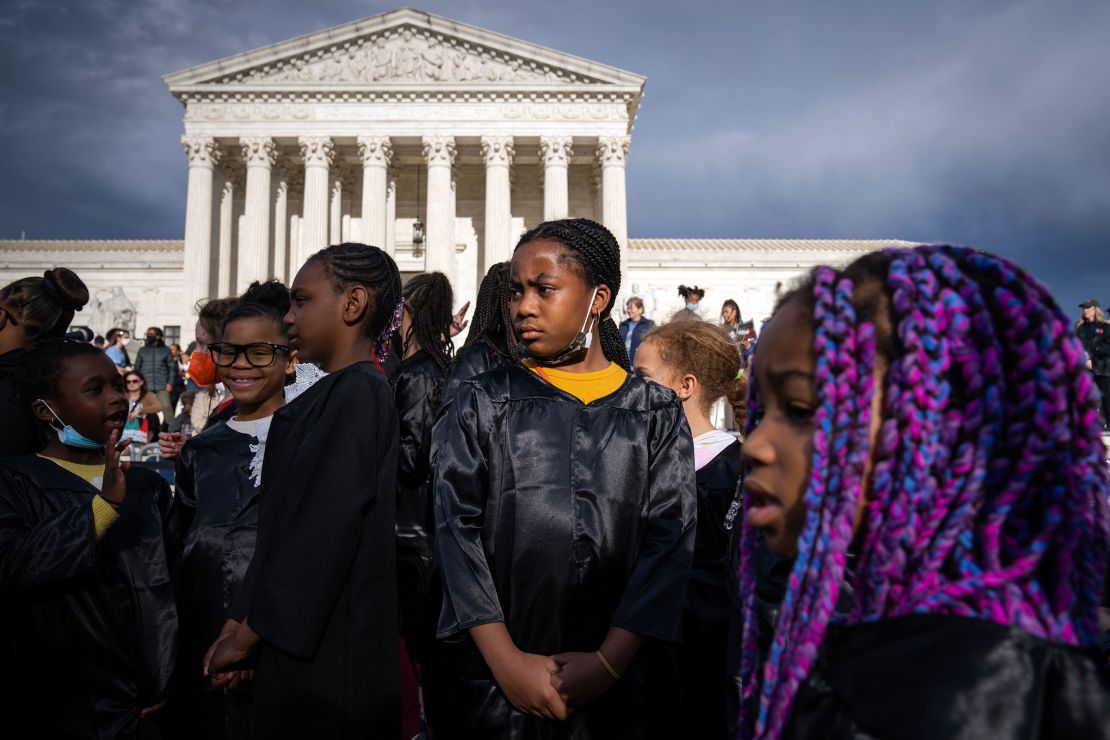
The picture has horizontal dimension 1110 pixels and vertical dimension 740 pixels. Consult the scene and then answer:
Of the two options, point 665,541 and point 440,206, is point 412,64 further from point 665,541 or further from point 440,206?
point 665,541

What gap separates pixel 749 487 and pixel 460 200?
120 feet

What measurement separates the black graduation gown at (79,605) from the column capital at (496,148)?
31.2 meters

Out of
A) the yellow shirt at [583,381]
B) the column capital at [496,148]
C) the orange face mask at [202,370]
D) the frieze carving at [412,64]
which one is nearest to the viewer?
the yellow shirt at [583,381]

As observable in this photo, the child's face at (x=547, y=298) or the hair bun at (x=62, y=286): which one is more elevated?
the hair bun at (x=62, y=286)

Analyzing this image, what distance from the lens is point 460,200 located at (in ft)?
120

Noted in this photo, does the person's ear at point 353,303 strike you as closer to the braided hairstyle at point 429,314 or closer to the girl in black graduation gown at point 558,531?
the girl in black graduation gown at point 558,531

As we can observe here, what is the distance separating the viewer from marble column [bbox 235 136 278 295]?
A: 104 feet

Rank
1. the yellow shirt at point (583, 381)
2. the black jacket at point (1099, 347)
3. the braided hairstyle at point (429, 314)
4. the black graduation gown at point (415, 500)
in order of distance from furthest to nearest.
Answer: the black jacket at point (1099, 347) < the braided hairstyle at point (429, 314) < the black graduation gown at point (415, 500) < the yellow shirt at point (583, 381)

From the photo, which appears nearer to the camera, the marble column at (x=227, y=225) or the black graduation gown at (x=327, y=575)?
the black graduation gown at (x=327, y=575)

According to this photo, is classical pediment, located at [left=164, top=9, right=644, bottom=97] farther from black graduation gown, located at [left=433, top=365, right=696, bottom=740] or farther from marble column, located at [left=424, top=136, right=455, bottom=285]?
black graduation gown, located at [left=433, top=365, right=696, bottom=740]

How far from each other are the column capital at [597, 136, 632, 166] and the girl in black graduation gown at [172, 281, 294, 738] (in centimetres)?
3059

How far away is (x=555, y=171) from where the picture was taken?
1283 inches

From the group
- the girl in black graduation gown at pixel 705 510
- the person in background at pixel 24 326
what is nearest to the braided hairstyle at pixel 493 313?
the girl in black graduation gown at pixel 705 510

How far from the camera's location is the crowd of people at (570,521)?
1.06 m
